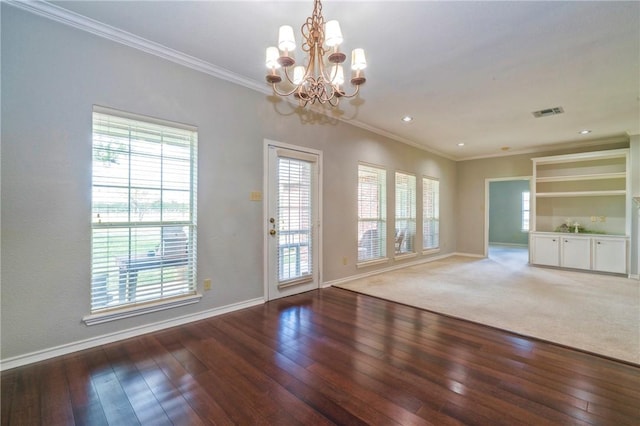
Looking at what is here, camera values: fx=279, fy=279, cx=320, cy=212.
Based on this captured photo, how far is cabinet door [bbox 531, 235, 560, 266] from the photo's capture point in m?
5.84

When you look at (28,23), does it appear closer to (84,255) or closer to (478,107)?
(84,255)

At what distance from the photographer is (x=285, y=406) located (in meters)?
1.68

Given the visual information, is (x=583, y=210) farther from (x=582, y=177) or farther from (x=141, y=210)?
(x=141, y=210)

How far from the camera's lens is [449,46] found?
265cm

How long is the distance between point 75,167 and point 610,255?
8.14 metres

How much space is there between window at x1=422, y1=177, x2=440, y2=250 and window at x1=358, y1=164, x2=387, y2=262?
1.62m

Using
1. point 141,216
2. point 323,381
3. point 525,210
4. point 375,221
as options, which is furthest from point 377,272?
point 525,210

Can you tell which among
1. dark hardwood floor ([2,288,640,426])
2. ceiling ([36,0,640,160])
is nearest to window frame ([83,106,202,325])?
dark hardwood floor ([2,288,640,426])

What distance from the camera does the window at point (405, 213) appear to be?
581 centimetres

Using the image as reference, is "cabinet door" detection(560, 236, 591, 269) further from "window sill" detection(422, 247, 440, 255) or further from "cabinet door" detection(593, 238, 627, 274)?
"window sill" detection(422, 247, 440, 255)

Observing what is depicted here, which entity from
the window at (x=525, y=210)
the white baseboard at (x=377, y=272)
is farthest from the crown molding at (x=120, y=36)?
the window at (x=525, y=210)

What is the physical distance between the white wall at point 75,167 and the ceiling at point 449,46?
295 mm

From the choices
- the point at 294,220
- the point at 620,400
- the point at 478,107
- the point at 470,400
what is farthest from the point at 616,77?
the point at 294,220

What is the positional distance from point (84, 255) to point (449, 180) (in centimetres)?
761
